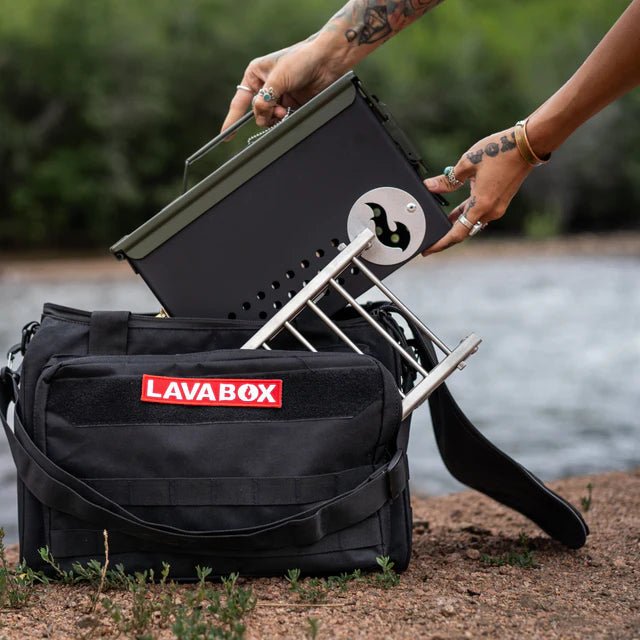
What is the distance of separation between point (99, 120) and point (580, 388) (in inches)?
1015

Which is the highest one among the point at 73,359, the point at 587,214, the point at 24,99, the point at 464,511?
the point at 24,99

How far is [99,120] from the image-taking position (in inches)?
1132

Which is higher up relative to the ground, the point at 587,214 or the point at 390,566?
the point at 390,566

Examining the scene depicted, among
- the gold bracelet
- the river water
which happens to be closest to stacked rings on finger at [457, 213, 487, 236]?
the gold bracelet

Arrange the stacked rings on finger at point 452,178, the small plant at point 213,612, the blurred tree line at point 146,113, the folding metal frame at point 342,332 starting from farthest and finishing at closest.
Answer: the blurred tree line at point 146,113
the stacked rings on finger at point 452,178
the folding metal frame at point 342,332
the small plant at point 213,612

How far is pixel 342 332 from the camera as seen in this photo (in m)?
2.22

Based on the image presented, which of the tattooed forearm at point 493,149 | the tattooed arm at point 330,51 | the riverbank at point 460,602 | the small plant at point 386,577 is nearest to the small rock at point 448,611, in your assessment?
the riverbank at point 460,602

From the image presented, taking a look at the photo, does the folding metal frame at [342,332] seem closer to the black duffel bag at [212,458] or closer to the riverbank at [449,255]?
the black duffel bag at [212,458]

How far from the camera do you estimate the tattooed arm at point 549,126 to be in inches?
80.5

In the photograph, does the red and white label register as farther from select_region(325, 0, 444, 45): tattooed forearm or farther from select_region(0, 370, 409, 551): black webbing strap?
select_region(325, 0, 444, 45): tattooed forearm

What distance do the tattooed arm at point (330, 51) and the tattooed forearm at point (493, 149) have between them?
0.60m

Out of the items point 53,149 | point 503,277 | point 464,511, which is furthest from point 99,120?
point 464,511

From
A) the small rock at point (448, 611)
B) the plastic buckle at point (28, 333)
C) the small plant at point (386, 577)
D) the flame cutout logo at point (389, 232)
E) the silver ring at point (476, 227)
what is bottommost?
the small rock at point (448, 611)

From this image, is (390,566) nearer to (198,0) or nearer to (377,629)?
(377,629)
